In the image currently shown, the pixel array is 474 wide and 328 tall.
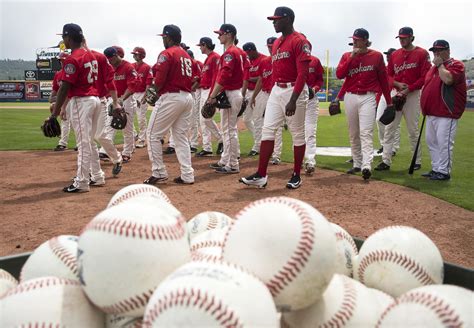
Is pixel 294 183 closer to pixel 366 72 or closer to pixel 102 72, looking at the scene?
pixel 366 72

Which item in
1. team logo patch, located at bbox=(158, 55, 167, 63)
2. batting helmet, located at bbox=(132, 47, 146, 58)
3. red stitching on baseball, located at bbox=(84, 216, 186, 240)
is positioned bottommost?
red stitching on baseball, located at bbox=(84, 216, 186, 240)

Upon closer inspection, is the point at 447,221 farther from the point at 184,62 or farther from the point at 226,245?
the point at 184,62

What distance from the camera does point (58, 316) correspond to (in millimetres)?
1618

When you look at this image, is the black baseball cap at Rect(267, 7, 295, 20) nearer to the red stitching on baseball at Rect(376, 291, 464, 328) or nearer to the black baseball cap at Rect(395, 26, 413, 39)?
the black baseball cap at Rect(395, 26, 413, 39)

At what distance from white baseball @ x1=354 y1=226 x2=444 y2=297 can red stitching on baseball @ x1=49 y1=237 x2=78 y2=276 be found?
4.91 ft

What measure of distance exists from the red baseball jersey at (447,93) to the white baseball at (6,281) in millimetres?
6629

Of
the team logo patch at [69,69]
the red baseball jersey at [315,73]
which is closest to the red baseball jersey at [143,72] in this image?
the red baseball jersey at [315,73]

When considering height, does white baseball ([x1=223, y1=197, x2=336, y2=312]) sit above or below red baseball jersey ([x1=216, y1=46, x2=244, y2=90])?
below

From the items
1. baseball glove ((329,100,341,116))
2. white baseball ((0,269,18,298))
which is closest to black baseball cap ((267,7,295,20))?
baseball glove ((329,100,341,116))

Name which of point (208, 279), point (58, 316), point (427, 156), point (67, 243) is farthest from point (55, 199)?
point (427, 156)

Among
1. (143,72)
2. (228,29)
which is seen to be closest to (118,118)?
(228,29)

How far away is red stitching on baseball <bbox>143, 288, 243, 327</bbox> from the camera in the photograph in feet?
4.42

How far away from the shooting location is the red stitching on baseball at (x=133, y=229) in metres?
1.74

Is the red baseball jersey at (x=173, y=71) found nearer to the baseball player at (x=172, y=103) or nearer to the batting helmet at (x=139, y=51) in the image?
the baseball player at (x=172, y=103)
